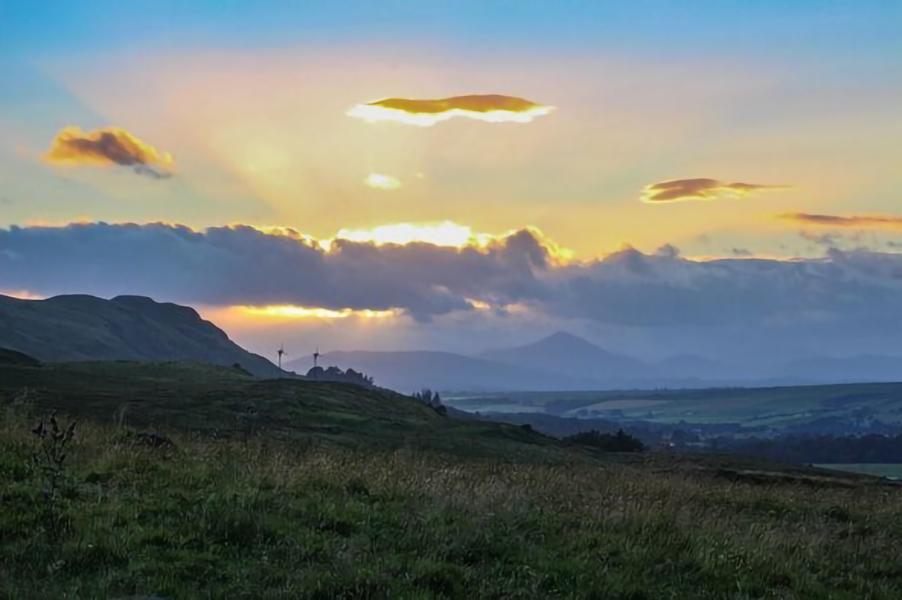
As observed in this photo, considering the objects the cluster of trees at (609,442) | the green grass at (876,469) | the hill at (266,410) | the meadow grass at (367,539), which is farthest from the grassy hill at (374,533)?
the green grass at (876,469)

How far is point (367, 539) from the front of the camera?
407 inches

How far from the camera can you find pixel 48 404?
48.9 m

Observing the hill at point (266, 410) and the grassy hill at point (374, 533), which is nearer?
the grassy hill at point (374, 533)

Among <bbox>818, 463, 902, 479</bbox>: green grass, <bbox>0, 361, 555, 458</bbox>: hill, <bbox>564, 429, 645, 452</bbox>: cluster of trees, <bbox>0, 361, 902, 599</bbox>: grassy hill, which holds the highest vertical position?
<bbox>0, 361, 902, 599</bbox>: grassy hill

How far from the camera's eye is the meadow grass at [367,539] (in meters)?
8.63

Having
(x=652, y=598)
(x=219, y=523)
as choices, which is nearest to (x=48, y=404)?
(x=219, y=523)

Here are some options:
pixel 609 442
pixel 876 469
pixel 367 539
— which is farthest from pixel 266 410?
pixel 876 469

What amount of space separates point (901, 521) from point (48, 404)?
1823 inches

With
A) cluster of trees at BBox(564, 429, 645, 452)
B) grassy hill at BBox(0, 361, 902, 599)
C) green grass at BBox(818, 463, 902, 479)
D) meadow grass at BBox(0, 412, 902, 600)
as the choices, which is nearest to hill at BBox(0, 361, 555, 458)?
cluster of trees at BBox(564, 429, 645, 452)

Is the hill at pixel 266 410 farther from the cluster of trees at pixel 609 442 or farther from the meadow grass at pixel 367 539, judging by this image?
the meadow grass at pixel 367 539

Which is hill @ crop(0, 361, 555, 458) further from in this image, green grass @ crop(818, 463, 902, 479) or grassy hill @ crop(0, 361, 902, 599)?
green grass @ crop(818, 463, 902, 479)

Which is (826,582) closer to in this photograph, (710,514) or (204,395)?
(710,514)

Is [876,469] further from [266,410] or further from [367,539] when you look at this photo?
[367,539]

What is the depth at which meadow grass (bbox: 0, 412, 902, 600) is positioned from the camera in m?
8.63
